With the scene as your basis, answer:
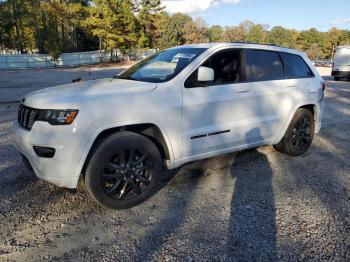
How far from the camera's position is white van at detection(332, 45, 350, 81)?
70.1 ft

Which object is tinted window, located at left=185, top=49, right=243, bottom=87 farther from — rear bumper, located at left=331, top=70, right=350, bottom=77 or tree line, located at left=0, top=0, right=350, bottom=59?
tree line, located at left=0, top=0, right=350, bottom=59

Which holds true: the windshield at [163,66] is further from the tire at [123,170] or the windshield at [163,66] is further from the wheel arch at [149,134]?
the tire at [123,170]

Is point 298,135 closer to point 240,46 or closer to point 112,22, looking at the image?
point 240,46

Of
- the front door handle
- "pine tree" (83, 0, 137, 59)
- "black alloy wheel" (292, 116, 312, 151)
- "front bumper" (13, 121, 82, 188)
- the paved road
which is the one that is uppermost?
"pine tree" (83, 0, 137, 59)

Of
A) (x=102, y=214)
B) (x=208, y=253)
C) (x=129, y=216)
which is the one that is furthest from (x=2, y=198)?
(x=208, y=253)

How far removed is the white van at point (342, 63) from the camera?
21.4m

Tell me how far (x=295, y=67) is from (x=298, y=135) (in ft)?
3.51

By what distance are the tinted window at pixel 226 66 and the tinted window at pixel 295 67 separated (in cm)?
103

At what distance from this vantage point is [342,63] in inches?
851

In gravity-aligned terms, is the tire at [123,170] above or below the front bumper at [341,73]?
above

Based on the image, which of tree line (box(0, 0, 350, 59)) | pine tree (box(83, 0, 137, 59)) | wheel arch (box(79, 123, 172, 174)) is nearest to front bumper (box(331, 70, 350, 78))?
wheel arch (box(79, 123, 172, 174))

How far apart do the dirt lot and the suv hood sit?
1160mm

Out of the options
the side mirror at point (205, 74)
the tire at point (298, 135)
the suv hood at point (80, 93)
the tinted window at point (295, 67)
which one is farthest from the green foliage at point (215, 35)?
the suv hood at point (80, 93)

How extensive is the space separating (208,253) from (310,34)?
401 ft
